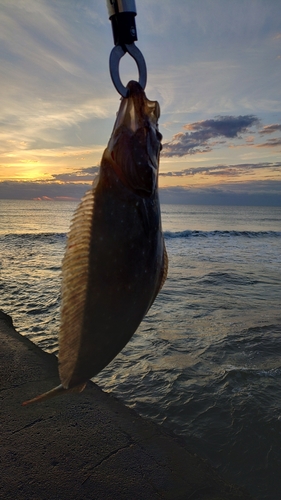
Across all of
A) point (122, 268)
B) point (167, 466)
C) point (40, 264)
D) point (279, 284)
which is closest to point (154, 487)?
point (167, 466)

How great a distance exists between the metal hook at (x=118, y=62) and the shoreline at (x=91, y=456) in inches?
119

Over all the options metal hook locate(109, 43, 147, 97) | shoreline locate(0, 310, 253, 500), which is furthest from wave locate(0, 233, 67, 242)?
metal hook locate(109, 43, 147, 97)

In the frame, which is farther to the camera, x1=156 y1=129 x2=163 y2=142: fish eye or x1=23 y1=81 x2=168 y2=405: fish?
x1=156 y1=129 x2=163 y2=142: fish eye

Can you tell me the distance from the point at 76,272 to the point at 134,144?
1.89ft

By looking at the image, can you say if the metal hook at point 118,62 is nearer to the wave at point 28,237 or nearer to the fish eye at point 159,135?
the fish eye at point 159,135

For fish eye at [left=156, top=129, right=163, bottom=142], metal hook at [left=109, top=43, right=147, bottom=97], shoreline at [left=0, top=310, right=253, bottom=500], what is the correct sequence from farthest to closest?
shoreline at [left=0, top=310, right=253, bottom=500] → fish eye at [left=156, top=129, right=163, bottom=142] → metal hook at [left=109, top=43, right=147, bottom=97]

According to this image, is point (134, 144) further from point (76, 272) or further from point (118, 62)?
point (76, 272)

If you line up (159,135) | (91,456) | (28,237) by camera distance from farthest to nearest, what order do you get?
(28,237)
(91,456)
(159,135)

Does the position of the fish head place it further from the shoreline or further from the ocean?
the ocean

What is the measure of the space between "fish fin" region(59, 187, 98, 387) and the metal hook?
0.38m

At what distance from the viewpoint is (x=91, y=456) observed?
327 cm

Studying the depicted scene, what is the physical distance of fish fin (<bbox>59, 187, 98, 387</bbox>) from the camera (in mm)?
1389

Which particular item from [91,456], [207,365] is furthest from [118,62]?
[207,365]

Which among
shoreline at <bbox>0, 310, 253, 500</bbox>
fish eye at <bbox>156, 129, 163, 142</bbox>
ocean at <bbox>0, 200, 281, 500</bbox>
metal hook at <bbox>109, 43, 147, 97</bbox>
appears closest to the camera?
metal hook at <bbox>109, 43, 147, 97</bbox>
